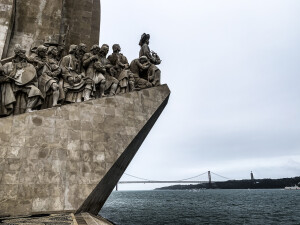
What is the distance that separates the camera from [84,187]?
698cm

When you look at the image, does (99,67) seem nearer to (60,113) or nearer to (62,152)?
(60,113)

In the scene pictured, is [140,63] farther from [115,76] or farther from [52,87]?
[52,87]

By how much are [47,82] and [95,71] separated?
6.26 feet

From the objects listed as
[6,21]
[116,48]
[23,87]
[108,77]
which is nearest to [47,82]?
[23,87]

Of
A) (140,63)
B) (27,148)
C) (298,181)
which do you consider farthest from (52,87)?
(298,181)

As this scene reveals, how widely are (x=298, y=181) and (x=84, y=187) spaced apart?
122762 mm

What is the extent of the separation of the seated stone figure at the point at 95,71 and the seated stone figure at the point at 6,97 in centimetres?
263

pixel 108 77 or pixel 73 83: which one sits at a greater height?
pixel 108 77

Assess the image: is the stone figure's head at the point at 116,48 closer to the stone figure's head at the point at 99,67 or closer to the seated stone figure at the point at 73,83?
the stone figure's head at the point at 99,67

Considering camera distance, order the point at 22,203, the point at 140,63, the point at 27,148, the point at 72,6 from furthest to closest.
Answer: the point at 72,6 < the point at 140,63 < the point at 27,148 < the point at 22,203

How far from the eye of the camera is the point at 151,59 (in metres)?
11.3

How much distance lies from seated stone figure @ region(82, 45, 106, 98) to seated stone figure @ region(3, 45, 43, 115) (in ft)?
6.57

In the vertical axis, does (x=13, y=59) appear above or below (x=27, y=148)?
above

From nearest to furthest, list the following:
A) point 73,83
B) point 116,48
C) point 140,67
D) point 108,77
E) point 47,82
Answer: point 47,82 < point 73,83 < point 108,77 < point 140,67 < point 116,48
